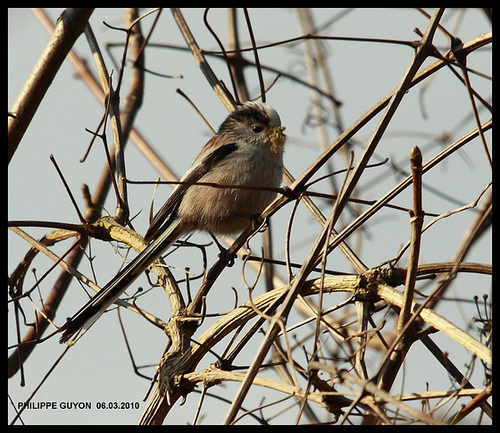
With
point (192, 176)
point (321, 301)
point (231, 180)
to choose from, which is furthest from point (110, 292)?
point (321, 301)

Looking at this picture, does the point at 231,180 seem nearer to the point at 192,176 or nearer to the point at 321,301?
the point at 192,176

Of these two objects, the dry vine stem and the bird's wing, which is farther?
the bird's wing

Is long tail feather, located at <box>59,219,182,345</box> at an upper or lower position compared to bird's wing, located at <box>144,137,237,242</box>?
lower

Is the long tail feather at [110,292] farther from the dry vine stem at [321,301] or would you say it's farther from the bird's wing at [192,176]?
the bird's wing at [192,176]

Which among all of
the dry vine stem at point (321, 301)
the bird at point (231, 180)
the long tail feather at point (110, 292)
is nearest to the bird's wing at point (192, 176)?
the bird at point (231, 180)

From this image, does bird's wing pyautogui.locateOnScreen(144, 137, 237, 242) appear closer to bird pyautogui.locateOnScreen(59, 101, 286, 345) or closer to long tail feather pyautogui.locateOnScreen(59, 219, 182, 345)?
bird pyautogui.locateOnScreen(59, 101, 286, 345)

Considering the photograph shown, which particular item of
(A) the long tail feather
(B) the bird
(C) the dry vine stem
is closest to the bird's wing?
(B) the bird

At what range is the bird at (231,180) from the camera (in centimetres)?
347

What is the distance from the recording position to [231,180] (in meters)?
3.56

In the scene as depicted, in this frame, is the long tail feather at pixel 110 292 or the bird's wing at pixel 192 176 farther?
the bird's wing at pixel 192 176

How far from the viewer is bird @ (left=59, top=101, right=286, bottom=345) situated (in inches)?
137

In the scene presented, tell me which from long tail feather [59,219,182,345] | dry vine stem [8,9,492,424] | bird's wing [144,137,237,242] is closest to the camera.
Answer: dry vine stem [8,9,492,424]
